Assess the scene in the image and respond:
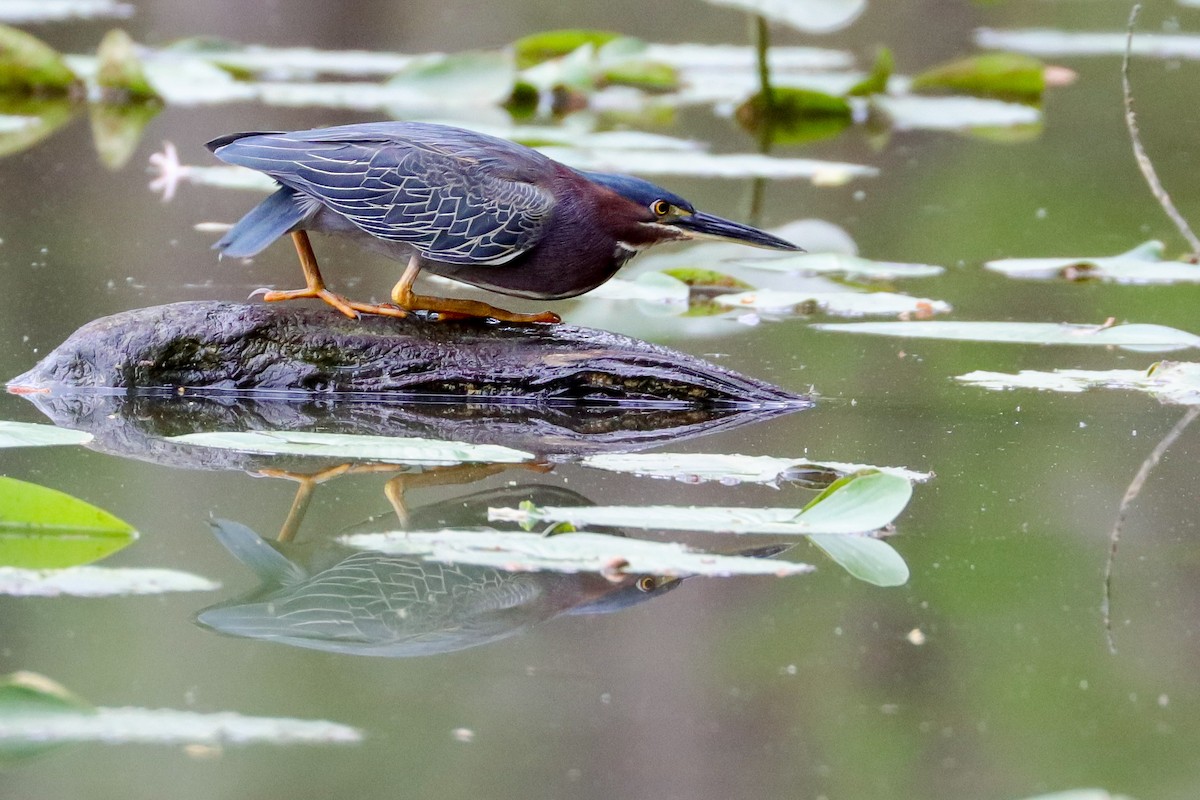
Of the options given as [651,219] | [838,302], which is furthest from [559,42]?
[651,219]

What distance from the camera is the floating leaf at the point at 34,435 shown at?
141 inches

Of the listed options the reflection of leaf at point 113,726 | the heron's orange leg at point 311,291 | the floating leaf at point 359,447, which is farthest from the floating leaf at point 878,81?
the reflection of leaf at point 113,726

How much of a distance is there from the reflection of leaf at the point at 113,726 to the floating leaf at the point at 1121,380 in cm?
267

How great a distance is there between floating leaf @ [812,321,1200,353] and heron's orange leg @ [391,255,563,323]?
1.28 metres

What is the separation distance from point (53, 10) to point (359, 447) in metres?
11.2

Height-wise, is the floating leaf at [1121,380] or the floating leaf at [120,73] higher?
the floating leaf at [120,73]

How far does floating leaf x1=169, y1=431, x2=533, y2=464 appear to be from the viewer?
11.4ft

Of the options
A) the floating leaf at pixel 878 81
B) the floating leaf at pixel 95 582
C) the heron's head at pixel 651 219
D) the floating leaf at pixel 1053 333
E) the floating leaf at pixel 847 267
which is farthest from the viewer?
the floating leaf at pixel 878 81

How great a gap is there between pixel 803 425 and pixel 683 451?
403 millimetres

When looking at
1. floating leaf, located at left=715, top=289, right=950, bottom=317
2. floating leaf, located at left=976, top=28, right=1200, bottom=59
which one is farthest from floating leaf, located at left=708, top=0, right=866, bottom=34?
floating leaf, located at left=976, top=28, right=1200, bottom=59

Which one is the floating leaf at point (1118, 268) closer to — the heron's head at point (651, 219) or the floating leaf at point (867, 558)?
the heron's head at point (651, 219)

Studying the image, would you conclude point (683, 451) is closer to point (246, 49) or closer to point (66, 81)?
point (66, 81)

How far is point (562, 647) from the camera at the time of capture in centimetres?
276

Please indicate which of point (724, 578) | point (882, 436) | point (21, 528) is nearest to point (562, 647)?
point (724, 578)
